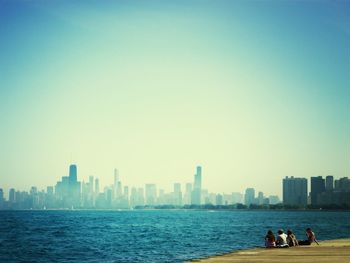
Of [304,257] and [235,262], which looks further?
[304,257]

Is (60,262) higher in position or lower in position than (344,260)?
lower

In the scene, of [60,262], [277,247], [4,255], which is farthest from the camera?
[4,255]

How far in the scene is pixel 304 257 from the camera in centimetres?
3141

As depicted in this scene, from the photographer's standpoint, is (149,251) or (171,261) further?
(149,251)

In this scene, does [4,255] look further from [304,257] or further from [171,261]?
[304,257]

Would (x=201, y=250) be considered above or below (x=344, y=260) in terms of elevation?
below

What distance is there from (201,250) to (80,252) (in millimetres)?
14482

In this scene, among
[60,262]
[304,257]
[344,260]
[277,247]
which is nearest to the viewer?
[344,260]

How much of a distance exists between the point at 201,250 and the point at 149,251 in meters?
6.17

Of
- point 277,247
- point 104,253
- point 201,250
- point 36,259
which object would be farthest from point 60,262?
point 277,247

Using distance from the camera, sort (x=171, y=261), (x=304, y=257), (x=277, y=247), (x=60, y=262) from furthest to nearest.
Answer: (x=60, y=262), (x=171, y=261), (x=277, y=247), (x=304, y=257)

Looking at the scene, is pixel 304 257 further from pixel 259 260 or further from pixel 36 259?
pixel 36 259

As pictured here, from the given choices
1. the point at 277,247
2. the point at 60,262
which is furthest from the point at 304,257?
the point at 60,262

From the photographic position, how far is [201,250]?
5591cm
